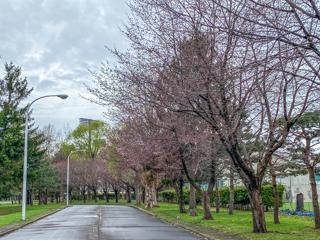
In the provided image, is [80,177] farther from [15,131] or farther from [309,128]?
[309,128]

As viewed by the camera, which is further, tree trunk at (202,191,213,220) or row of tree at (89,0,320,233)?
tree trunk at (202,191,213,220)

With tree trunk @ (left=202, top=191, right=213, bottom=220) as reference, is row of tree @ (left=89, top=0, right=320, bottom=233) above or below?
above

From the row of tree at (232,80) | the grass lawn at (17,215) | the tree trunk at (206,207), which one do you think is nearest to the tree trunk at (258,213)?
the row of tree at (232,80)

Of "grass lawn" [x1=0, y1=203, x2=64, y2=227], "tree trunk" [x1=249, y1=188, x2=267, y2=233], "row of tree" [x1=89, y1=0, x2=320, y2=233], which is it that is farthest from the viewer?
"grass lawn" [x1=0, y1=203, x2=64, y2=227]

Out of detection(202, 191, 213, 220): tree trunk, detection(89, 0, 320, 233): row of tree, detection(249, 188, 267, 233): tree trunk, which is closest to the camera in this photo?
detection(89, 0, 320, 233): row of tree

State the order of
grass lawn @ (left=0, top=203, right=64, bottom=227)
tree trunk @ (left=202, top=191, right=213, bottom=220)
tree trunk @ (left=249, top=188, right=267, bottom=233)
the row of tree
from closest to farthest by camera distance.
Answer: the row of tree, tree trunk @ (left=249, top=188, right=267, bottom=233), tree trunk @ (left=202, top=191, right=213, bottom=220), grass lawn @ (left=0, top=203, right=64, bottom=227)

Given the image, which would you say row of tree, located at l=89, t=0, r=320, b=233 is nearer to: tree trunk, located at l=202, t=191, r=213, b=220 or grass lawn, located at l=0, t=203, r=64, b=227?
tree trunk, located at l=202, t=191, r=213, b=220

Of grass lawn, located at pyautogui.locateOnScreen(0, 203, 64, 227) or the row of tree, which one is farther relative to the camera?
grass lawn, located at pyautogui.locateOnScreen(0, 203, 64, 227)

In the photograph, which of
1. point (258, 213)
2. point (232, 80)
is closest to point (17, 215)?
point (258, 213)

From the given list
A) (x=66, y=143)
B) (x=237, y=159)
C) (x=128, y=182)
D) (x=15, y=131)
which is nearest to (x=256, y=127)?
(x=237, y=159)

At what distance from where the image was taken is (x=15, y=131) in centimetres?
6078

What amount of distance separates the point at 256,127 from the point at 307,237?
20.6ft

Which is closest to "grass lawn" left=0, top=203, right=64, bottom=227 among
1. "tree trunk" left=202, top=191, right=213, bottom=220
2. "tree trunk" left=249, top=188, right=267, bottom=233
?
"tree trunk" left=202, top=191, right=213, bottom=220

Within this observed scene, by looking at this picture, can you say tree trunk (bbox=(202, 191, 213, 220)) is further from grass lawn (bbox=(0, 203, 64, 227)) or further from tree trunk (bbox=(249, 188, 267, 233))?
grass lawn (bbox=(0, 203, 64, 227))
